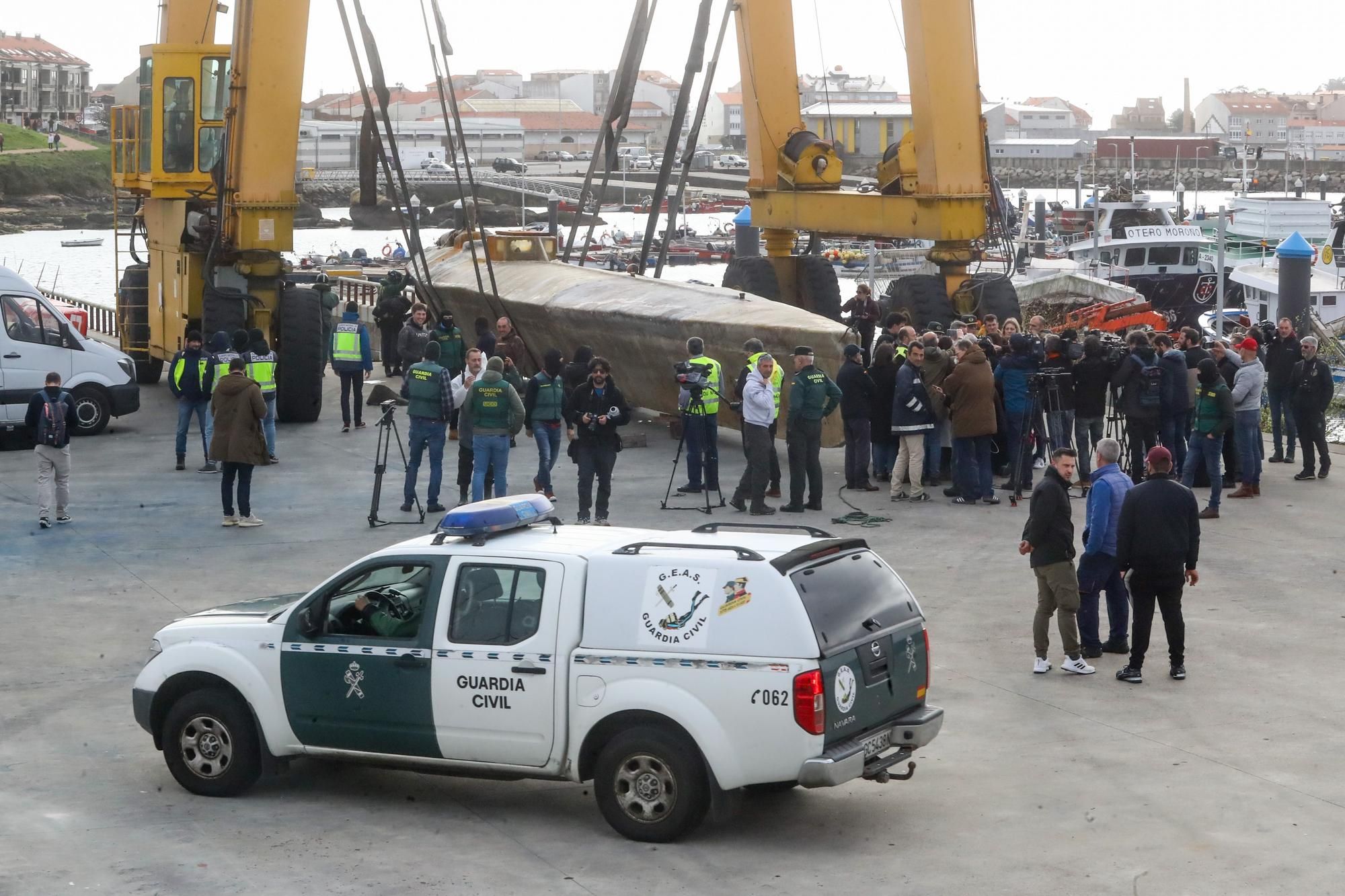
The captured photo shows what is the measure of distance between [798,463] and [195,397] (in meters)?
6.78

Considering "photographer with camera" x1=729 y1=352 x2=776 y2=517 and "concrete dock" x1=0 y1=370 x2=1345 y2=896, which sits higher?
"photographer with camera" x1=729 y1=352 x2=776 y2=517

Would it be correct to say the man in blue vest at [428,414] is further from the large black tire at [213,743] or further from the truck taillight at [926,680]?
the truck taillight at [926,680]

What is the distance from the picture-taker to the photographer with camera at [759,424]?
52.2 feet

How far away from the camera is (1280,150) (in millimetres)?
196000

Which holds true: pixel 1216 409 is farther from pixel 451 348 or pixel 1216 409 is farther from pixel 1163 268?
pixel 1163 268

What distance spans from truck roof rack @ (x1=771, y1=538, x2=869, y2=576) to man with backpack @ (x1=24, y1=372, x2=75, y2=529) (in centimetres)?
938

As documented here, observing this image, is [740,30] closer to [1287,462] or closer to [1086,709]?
[1287,462]

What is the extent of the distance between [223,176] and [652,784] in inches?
605

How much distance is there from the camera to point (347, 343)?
2027 centimetres

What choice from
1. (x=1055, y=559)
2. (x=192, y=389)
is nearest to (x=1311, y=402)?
(x=1055, y=559)

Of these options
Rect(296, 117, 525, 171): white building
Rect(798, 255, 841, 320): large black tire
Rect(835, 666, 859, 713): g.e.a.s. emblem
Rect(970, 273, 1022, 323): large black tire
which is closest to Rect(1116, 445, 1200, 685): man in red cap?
Rect(835, 666, 859, 713): g.e.a.s. emblem

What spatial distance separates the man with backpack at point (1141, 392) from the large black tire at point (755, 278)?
9436mm

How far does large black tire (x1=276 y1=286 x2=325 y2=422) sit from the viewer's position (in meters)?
21.3

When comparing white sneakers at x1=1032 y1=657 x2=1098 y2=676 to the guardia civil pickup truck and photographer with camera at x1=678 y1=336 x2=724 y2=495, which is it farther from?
photographer with camera at x1=678 y1=336 x2=724 y2=495
